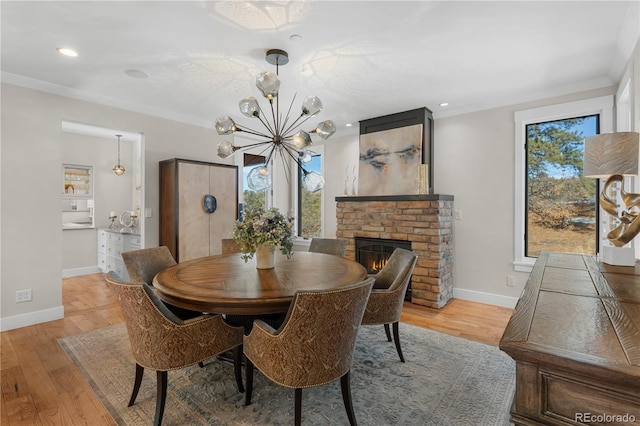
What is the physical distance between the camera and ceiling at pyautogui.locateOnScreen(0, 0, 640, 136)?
204 centimetres

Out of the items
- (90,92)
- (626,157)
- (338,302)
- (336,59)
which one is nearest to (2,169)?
(90,92)

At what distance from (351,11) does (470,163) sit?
2704mm

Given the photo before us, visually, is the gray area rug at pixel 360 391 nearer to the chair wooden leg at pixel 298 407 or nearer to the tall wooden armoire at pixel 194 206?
the chair wooden leg at pixel 298 407

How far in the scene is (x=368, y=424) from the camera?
1.72m

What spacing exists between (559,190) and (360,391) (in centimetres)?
322

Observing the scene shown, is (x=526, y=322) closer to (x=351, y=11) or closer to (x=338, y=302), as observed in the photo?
(x=338, y=302)

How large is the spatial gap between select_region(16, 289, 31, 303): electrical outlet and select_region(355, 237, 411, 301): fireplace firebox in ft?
12.7

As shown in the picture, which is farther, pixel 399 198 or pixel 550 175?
pixel 399 198

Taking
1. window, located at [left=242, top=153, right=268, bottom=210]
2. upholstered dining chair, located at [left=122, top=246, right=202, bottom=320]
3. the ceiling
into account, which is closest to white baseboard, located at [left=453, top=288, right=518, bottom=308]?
the ceiling

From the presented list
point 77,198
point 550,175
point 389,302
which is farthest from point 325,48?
point 77,198

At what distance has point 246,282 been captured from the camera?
194 centimetres

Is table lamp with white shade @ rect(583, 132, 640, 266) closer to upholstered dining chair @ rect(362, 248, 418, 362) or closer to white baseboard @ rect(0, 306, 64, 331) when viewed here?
upholstered dining chair @ rect(362, 248, 418, 362)

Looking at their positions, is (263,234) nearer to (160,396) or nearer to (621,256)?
(160,396)

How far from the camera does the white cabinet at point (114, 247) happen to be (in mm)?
4707
